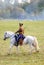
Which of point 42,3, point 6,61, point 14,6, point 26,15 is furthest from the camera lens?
point 14,6

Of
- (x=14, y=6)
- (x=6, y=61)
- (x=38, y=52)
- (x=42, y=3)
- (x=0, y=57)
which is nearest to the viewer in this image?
(x=6, y=61)

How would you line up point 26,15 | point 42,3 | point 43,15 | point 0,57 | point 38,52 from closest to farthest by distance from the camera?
point 0,57 < point 38,52 < point 42,3 < point 43,15 < point 26,15

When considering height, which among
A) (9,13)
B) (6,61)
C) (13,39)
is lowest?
(6,61)

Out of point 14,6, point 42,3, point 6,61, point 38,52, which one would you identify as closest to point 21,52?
point 38,52

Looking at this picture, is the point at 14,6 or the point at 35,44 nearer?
the point at 35,44

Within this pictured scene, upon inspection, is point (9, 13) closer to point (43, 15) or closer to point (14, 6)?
point (14, 6)

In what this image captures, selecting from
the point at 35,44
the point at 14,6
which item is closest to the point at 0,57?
the point at 35,44

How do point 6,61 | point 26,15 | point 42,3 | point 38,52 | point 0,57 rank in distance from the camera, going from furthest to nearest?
point 26,15
point 42,3
point 38,52
point 0,57
point 6,61

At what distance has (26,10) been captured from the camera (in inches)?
2499

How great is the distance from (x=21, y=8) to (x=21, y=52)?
51803 millimetres

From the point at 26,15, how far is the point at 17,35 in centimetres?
5068

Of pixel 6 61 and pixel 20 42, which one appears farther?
pixel 20 42

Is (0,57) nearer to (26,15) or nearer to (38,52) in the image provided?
(38,52)

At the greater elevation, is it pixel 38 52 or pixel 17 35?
pixel 17 35
